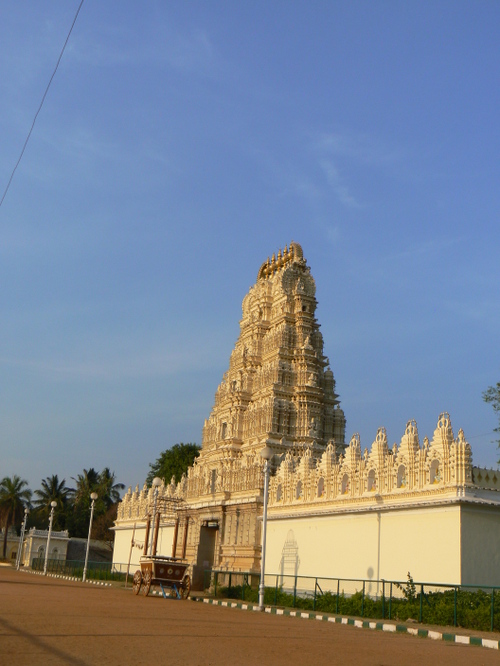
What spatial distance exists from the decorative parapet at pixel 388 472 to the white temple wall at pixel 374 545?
86cm

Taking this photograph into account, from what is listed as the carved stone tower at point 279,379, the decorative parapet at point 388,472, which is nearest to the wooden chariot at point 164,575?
the decorative parapet at point 388,472

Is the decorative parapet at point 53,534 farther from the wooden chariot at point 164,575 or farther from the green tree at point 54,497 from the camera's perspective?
the wooden chariot at point 164,575

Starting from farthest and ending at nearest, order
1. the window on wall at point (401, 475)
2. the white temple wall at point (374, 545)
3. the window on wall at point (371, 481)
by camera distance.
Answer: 1. the window on wall at point (371, 481)
2. the window on wall at point (401, 475)
3. the white temple wall at point (374, 545)

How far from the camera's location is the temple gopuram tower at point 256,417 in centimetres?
3931

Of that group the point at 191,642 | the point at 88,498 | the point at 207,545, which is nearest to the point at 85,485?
the point at 88,498

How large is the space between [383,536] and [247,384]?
868 inches

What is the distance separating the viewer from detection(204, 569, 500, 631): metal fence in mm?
18984

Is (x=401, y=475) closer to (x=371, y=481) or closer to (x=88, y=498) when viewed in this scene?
(x=371, y=481)

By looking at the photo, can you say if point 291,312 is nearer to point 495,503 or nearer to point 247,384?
point 247,384

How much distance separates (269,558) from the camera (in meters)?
35.4

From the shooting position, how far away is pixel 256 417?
4459 cm

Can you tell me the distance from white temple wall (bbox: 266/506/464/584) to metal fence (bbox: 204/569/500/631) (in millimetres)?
1058

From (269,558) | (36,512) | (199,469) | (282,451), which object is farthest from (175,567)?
(36,512)

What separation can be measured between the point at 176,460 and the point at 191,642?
65.0m
